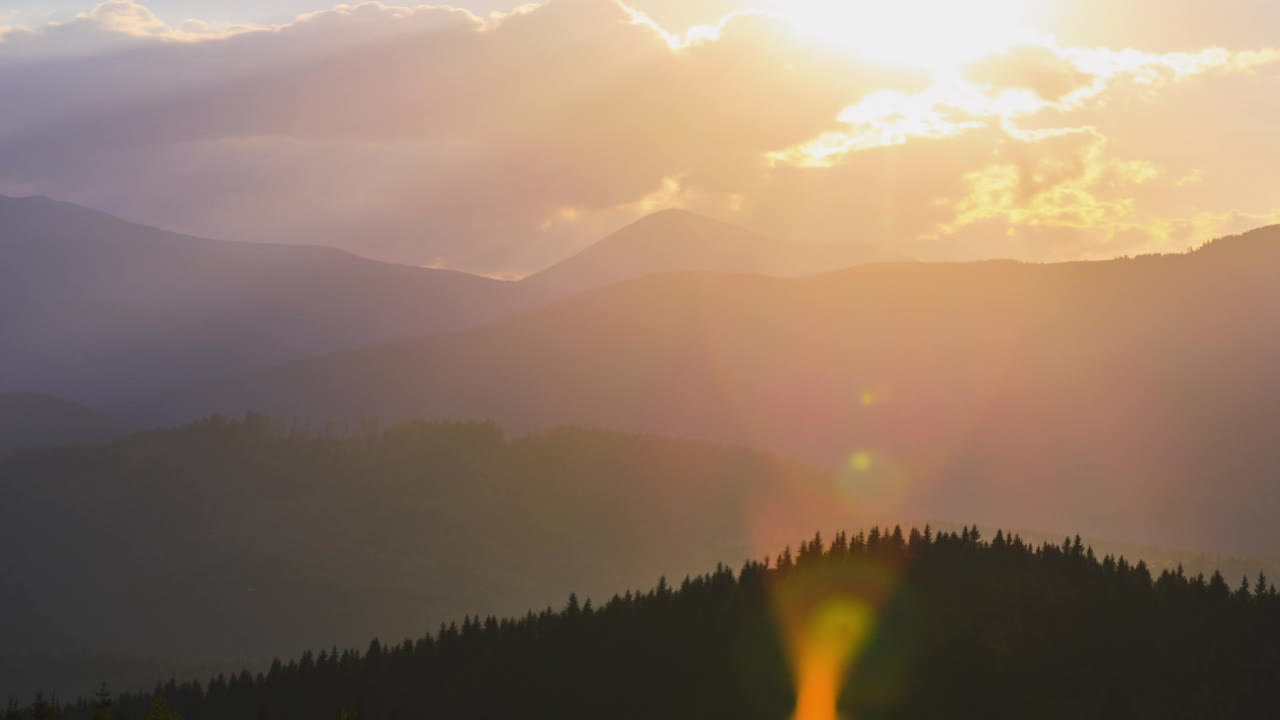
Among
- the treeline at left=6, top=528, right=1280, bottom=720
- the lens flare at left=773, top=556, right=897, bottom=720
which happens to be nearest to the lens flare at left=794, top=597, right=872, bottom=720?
the lens flare at left=773, top=556, right=897, bottom=720

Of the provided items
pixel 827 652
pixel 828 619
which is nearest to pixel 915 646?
pixel 827 652

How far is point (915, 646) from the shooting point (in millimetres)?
131000

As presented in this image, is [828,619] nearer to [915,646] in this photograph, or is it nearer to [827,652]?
[827,652]

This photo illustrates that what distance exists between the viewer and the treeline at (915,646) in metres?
121

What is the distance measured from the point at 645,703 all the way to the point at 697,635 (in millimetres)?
11731

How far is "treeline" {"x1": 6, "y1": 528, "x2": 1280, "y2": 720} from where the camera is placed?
120812mm

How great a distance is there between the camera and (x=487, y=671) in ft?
625

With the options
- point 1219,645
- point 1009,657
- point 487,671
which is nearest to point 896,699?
point 1009,657

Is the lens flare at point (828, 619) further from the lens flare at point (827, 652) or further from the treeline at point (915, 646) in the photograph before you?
the treeline at point (915, 646)

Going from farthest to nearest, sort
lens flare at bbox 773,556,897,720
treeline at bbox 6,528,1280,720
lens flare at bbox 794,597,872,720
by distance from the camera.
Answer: lens flare at bbox 773,556,897,720 → lens flare at bbox 794,597,872,720 → treeline at bbox 6,528,1280,720

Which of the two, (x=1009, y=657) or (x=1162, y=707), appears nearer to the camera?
(x=1162, y=707)

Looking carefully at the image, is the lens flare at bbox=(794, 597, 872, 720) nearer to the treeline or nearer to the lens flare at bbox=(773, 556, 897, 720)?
the lens flare at bbox=(773, 556, 897, 720)

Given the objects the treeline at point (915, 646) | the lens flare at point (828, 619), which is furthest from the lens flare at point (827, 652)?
the treeline at point (915, 646)

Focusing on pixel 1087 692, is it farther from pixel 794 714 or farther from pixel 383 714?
pixel 383 714
